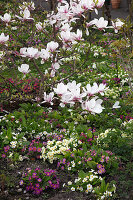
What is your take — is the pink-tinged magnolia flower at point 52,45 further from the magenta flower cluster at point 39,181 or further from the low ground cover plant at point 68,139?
the magenta flower cluster at point 39,181

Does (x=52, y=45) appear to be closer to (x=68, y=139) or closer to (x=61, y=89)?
(x=61, y=89)

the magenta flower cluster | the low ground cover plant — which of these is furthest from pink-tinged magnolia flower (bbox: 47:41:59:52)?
the magenta flower cluster

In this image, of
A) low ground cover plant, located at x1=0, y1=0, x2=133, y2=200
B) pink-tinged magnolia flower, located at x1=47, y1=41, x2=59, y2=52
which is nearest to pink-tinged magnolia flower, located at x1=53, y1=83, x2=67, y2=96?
low ground cover plant, located at x1=0, y1=0, x2=133, y2=200

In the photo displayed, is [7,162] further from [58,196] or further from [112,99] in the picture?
[112,99]

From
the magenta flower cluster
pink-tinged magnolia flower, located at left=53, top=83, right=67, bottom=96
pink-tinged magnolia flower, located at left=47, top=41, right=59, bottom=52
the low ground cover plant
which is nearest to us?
pink-tinged magnolia flower, located at left=53, top=83, right=67, bottom=96

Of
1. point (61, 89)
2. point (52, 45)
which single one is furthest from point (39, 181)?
point (52, 45)

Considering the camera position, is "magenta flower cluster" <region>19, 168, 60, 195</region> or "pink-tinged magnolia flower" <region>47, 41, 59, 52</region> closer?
"magenta flower cluster" <region>19, 168, 60, 195</region>

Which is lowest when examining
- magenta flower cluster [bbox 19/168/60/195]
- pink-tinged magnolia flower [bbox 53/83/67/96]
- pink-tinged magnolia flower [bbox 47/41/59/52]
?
magenta flower cluster [bbox 19/168/60/195]

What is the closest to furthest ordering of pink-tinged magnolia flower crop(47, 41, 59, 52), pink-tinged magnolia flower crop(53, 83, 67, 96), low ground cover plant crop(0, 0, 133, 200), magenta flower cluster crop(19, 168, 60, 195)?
pink-tinged magnolia flower crop(53, 83, 67, 96), low ground cover plant crop(0, 0, 133, 200), magenta flower cluster crop(19, 168, 60, 195), pink-tinged magnolia flower crop(47, 41, 59, 52)

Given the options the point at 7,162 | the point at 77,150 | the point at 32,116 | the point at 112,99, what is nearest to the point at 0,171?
the point at 7,162

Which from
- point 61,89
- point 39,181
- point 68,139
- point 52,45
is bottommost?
point 39,181

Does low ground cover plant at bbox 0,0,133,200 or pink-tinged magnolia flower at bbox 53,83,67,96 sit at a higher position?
pink-tinged magnolia flower at bbox 53,83,67,96

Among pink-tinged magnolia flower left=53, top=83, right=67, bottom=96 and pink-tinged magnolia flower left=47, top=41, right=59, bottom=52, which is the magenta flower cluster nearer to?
pink-tinged magnolia flower left=53, top=83, right=67, bottom=96

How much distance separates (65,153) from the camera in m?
3.56
